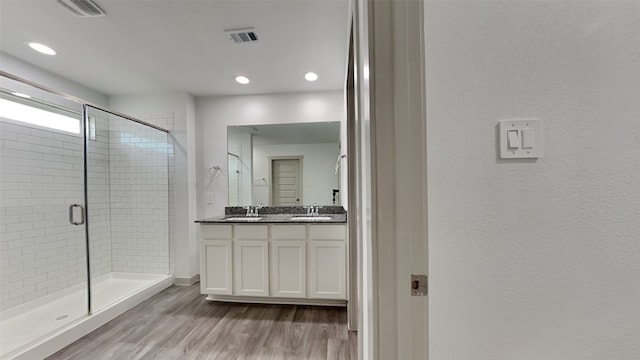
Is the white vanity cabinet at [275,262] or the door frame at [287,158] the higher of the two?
the door frame at [287,158]

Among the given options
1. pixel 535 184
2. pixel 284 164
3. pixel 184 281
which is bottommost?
pixel 184 281

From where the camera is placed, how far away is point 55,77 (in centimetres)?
255

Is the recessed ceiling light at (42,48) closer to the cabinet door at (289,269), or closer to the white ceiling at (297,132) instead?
the white ceiling at (297,132)

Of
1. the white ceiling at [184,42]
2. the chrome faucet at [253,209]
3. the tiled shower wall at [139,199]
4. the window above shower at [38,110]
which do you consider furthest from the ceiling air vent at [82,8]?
the chrome faucet at [253,209]

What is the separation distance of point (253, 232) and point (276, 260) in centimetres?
35

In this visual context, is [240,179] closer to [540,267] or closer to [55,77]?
[55,77]

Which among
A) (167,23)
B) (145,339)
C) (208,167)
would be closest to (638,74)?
(167,23)

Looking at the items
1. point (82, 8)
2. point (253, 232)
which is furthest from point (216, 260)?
point (82, 8)

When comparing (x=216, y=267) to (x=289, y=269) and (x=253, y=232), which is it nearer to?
(x=253, y=232)

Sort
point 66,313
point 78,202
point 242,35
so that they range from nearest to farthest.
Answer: point 242,35
point 66,313
point 78,202

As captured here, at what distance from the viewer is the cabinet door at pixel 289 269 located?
2400 mm

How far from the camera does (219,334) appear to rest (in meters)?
1.97

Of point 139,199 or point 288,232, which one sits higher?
point 139,199

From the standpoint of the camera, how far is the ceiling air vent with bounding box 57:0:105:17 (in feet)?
5.06
